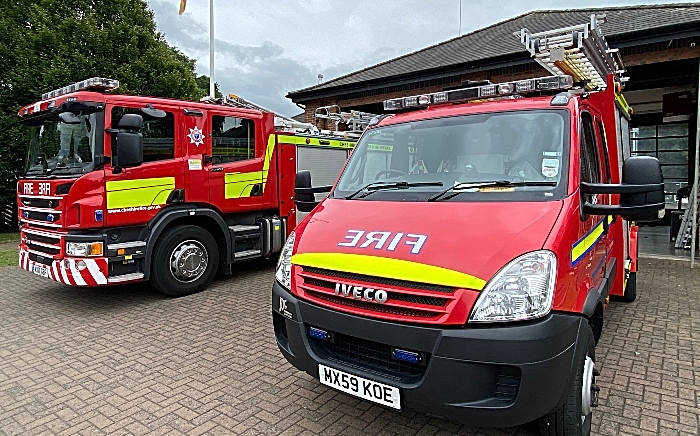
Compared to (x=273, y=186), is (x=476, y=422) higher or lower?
lower

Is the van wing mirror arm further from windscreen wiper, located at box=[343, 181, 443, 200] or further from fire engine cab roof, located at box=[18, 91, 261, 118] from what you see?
fire engine cab roof, located at box=[18, 91, 261, 118]

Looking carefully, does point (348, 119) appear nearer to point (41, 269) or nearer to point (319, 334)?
point (41, 269)

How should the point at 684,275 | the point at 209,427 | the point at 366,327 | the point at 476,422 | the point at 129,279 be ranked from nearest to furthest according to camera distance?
the point at 476,422 < the point at 366,327 < the point at 209,427 < the point at 129,279 < the point at 684,275

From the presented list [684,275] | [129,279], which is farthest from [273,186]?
[684,275]

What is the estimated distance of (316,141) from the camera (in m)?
8.34

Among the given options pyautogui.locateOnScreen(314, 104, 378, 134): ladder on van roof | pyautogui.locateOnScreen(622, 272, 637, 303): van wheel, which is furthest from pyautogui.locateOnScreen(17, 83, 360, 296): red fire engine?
pyautogui.locateOnScreen(622, 272, 637, 303): van wheel

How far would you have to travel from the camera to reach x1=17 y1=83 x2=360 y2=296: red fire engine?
5316mm

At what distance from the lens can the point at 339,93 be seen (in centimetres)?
1300

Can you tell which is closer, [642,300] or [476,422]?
[476,422]

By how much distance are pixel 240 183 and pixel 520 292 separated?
5.36 meters

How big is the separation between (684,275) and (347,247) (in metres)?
7.12

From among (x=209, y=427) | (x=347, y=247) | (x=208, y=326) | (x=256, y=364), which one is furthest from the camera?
(x=208, y=326)

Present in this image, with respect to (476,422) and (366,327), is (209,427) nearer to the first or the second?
(366,327)

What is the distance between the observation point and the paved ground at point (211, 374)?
3031mm
